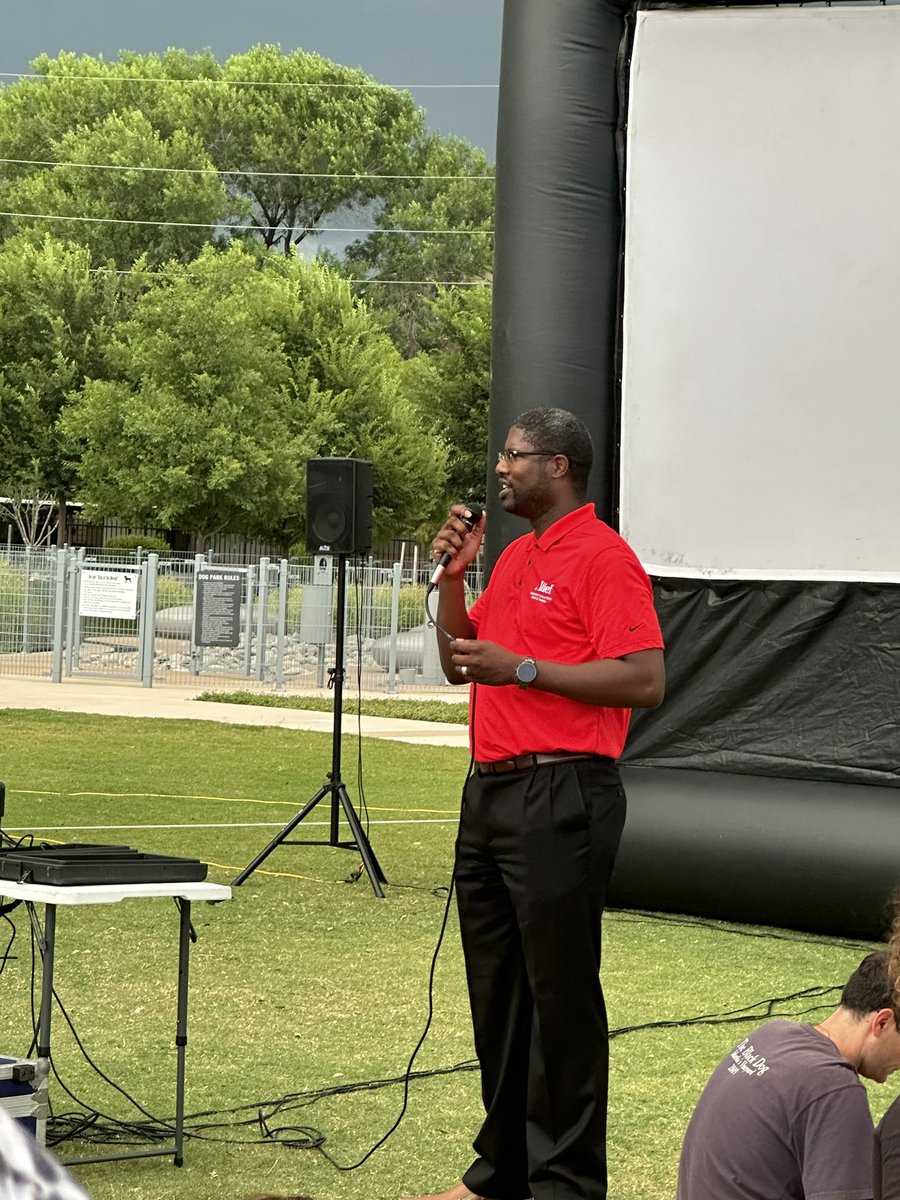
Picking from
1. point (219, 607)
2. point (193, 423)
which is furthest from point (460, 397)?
point (219, 607)

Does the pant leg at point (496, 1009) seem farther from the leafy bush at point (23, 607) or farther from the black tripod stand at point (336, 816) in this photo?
the leafy bush at point (23, 607)

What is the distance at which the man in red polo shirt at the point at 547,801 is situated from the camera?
376 cm

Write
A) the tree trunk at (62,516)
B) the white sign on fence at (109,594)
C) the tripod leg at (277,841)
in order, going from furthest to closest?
the tree trunk at (62,516), the white sign on fence at (109,594), the tripod leg at (277,841)

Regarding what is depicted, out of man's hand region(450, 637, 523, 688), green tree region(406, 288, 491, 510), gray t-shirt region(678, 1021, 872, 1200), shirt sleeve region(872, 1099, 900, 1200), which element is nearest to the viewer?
shirt sleeve region(872, 1099, 900, 1200)

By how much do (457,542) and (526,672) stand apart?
40 centimetres

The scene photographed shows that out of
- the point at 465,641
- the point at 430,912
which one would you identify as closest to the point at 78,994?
the point at 430,912

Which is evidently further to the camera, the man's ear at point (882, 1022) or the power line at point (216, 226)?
the power line at point (216, 226)

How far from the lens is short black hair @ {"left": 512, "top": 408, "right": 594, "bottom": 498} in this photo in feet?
12.7

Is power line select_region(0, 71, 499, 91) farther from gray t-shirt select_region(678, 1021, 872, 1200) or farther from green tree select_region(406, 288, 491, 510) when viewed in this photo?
gray t-shirt select_region(678, 1021, 872, 1200)

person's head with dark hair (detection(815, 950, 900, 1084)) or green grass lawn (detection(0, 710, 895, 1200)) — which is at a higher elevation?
person's head with dark hair (detection(815, 950, 900, 1084))

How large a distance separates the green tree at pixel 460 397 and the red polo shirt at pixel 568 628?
39.6m

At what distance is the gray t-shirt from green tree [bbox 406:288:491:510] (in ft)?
135

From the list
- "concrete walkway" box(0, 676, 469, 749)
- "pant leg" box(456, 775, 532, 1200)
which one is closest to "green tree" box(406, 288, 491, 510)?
"concrete walkway" box(0, 676, 469, 749)

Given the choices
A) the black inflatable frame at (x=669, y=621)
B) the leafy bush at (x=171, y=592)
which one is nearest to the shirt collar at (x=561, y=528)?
the black inflatable frame at (x=669, y=621)
